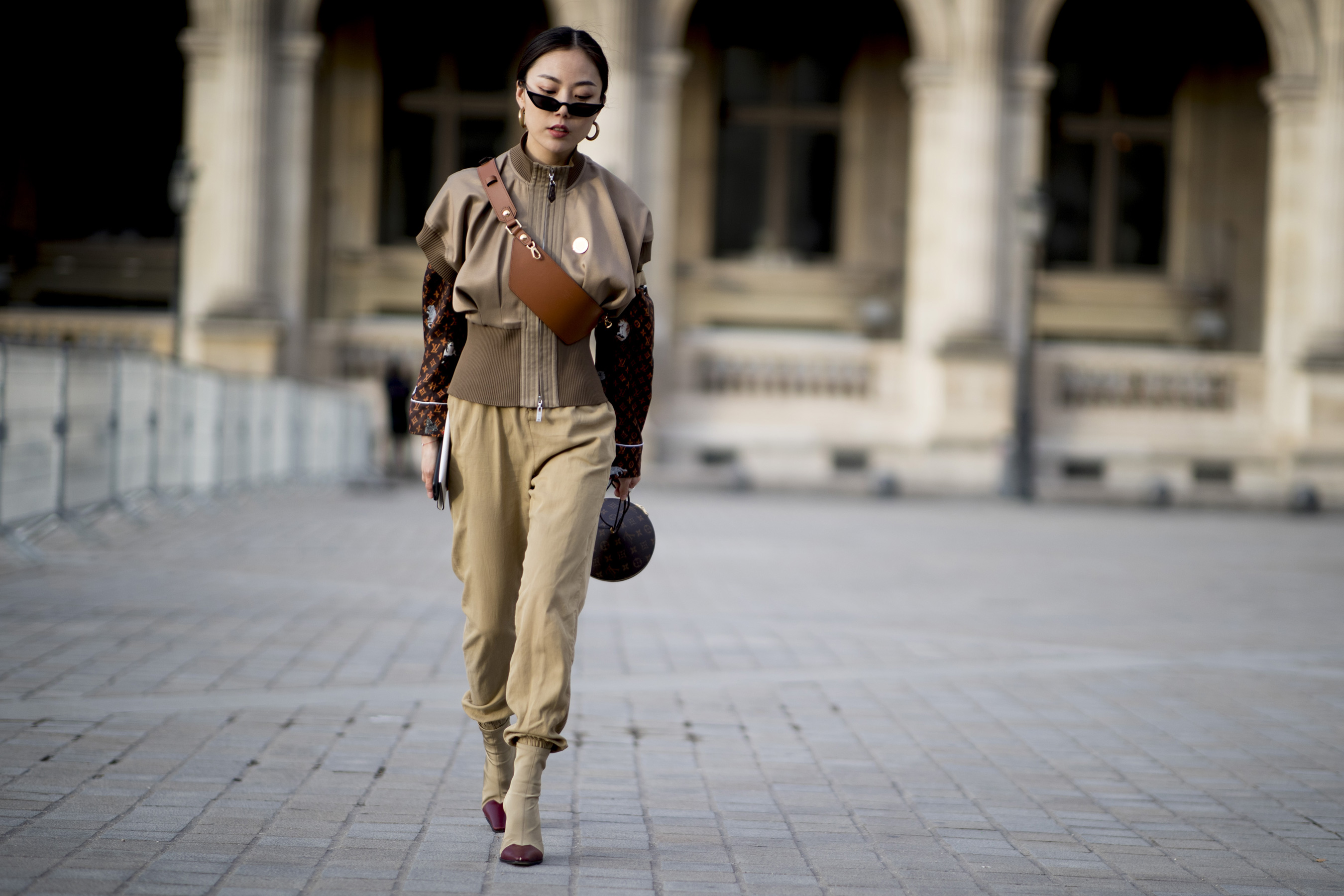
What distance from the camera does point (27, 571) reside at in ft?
31.2

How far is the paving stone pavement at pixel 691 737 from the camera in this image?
390 centimetres

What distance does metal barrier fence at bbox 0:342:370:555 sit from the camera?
10.2 meters

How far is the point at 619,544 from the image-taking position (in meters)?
4.11

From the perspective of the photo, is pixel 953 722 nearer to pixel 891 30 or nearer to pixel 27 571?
pixel 27 571

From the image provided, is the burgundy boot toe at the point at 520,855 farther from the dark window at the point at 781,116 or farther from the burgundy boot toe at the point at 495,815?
the dark window at the point at 781,116

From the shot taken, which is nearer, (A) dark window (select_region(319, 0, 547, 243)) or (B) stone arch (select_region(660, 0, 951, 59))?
(B) stone arch (select_region(660, 0, 951, 59))

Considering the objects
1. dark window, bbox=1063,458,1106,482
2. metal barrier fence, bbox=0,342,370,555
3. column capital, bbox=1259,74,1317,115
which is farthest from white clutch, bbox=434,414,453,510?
column capital, bbox=1259,74,1317,115

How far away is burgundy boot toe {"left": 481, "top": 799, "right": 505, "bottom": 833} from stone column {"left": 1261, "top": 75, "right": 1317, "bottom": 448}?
24724mm

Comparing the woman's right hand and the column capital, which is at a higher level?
the column capital

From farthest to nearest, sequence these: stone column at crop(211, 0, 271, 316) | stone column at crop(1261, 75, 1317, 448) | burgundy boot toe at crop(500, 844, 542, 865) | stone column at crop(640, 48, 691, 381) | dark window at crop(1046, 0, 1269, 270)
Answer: dark window at crop(1046, 0, 1269, 270) → stone column at crop(1261, 75, 1317, 448) → stone column at crop(640, 48, 691, 381) → stone column at crop(211, 0, 271, 316) → burgundy boot toe at crop(500, 844, 542, 865)

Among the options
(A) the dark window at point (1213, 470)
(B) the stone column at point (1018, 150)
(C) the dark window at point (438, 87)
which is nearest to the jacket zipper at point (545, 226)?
(B) the stone column at point (1018, 150)

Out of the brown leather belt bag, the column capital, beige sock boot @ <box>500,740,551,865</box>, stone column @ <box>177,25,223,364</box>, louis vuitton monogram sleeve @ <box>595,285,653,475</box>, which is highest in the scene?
the column capital

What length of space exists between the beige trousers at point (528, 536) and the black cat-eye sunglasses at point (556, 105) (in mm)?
713

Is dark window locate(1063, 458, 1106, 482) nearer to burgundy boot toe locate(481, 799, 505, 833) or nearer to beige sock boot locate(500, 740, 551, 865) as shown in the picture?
burgundy boot toe locate(481, 799, 505, 833)
